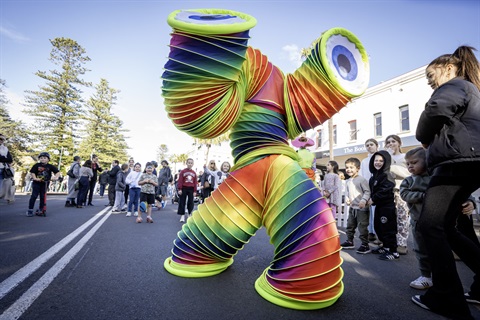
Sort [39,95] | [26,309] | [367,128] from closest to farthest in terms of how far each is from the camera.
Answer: [26,309] < [367,128] < [39,95]

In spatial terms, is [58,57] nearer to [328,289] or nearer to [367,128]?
[367,128]

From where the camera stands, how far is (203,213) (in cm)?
216

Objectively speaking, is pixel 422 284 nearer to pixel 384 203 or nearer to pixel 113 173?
pixel 384 203

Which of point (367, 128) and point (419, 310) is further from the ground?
point (367, 128)

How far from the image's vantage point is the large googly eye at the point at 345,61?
201 centimetres

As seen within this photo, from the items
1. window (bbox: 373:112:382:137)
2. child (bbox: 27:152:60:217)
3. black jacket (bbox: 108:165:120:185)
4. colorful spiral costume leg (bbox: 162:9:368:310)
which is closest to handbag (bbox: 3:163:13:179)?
child (bbox: 27:152:60:217)

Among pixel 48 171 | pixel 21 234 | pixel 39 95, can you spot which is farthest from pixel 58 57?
pixel 21 234

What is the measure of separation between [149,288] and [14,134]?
122ft

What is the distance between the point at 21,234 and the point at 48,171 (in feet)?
10.2

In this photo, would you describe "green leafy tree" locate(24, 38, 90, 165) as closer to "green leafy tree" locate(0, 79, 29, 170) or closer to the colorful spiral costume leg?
"green leafy tree" locate(0, 79, 29, 170)

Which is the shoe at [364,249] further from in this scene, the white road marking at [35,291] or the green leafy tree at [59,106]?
the green leafy tree at [59,106]

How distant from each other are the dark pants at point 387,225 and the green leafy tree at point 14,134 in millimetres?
35066

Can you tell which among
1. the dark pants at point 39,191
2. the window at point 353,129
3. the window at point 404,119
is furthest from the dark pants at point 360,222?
the window at point 353,129

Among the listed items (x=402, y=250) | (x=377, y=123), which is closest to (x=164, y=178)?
(x=402, y=250)
